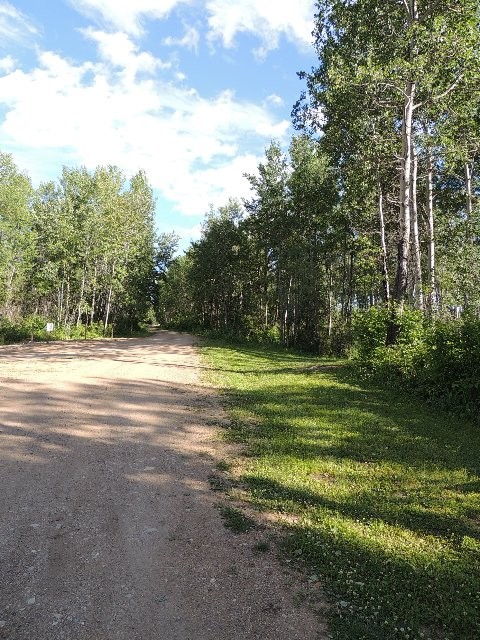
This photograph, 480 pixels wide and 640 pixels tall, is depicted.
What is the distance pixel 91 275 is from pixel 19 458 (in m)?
32.7

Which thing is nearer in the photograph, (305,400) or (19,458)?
(19,458)

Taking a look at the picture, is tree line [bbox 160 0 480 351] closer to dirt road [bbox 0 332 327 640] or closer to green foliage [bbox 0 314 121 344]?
dirt road [bbox 0 332 327 640]

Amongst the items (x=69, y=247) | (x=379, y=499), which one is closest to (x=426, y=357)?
(x=379, y=499)

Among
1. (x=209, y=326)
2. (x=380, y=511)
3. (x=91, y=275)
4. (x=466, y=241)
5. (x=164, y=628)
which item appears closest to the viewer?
(x=164, y=628)

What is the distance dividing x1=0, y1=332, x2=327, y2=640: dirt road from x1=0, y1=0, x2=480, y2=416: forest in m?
7.84

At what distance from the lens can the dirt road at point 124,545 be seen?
3287mm

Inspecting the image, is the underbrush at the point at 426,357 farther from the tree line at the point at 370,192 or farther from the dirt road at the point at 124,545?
the dirt road at the point at 124,545

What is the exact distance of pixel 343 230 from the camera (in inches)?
1129

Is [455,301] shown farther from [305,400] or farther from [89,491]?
[89,491]

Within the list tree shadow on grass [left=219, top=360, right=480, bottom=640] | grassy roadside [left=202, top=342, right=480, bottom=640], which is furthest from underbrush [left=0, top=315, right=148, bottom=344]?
tree shadow on grass [left=219, top=360, right=480, bottom=640]

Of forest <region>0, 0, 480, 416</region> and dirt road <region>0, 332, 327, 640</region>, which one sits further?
forest <region>0, 0, 480, 416</region>

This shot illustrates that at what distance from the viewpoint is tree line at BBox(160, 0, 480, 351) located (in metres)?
15.3

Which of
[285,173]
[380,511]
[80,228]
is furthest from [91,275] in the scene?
[380,511]

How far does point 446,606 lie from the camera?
3.54 meters
